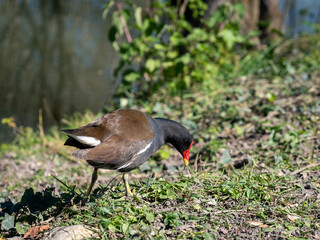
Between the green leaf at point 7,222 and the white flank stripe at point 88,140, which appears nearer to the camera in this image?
the green leaf at point 7,222

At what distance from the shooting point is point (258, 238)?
91.0 inches

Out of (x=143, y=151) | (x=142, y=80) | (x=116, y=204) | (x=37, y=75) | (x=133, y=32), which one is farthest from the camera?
(x=37, y=75)

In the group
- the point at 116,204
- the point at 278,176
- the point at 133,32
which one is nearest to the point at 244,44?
the point at 133,32

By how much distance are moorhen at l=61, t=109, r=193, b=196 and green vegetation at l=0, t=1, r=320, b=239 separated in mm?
195

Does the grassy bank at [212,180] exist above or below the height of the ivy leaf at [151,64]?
below

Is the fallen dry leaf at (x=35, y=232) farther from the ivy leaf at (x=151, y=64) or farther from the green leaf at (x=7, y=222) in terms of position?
the ivy leaf at (x=151, y=64)

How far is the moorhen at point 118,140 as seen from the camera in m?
2.71

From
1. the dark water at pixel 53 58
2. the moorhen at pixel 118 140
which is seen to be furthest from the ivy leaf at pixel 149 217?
the dark water at pixel 53 58

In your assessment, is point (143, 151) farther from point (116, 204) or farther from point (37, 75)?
point (37, 75)

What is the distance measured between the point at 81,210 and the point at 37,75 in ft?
27.6

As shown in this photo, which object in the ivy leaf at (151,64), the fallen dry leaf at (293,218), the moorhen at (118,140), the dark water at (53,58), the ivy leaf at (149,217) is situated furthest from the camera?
the dark water at (53,58)

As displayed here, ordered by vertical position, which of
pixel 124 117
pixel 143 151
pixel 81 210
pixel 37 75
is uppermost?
pixel 124 117

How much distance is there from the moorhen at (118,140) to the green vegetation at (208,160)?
0.64 ft

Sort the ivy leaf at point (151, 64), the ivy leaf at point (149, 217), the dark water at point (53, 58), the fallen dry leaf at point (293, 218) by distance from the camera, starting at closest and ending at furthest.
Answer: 1. the ivy leaf at point (149, 217)
2. the fallen dry leaf at point (293, 218)
3. the ivy leaf at point (151, 64)
4. the dark water at point (53, 58)
